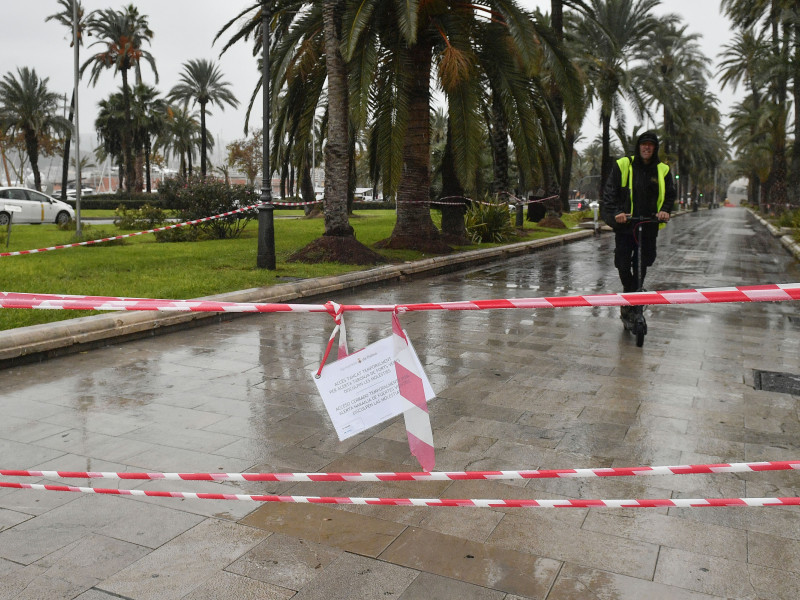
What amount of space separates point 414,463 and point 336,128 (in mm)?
10546

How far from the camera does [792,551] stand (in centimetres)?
310

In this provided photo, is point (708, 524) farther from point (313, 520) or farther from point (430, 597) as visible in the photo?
point (313, 520)

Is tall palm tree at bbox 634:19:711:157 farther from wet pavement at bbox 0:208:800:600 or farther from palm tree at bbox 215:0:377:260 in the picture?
wet pavement at bbox 0:208:800:600

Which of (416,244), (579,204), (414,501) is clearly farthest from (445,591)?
(579,204)

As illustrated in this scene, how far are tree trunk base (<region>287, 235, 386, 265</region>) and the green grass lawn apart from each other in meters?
0.33

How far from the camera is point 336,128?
1367 cm

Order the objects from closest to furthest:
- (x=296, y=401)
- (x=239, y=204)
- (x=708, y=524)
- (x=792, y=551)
Result: (x=792, y=551) → (x=708, y=524) → (x=296, y=401) → (x=239, y=204)

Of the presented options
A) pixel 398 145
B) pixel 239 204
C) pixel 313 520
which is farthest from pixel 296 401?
pixel 239 204

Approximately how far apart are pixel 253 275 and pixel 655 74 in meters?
37.8

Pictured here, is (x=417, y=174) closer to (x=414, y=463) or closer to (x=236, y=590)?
(x=414, y=463)

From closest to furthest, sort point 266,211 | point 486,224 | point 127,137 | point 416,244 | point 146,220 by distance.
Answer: point 266,211 → point 416,244 → point 486,224 → point 146,220 → point 127,137

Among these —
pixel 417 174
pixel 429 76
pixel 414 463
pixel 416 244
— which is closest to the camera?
pixel 414 463

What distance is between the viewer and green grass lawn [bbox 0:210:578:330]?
929 cm

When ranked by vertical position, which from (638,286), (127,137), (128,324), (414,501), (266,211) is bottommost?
(414,501)
